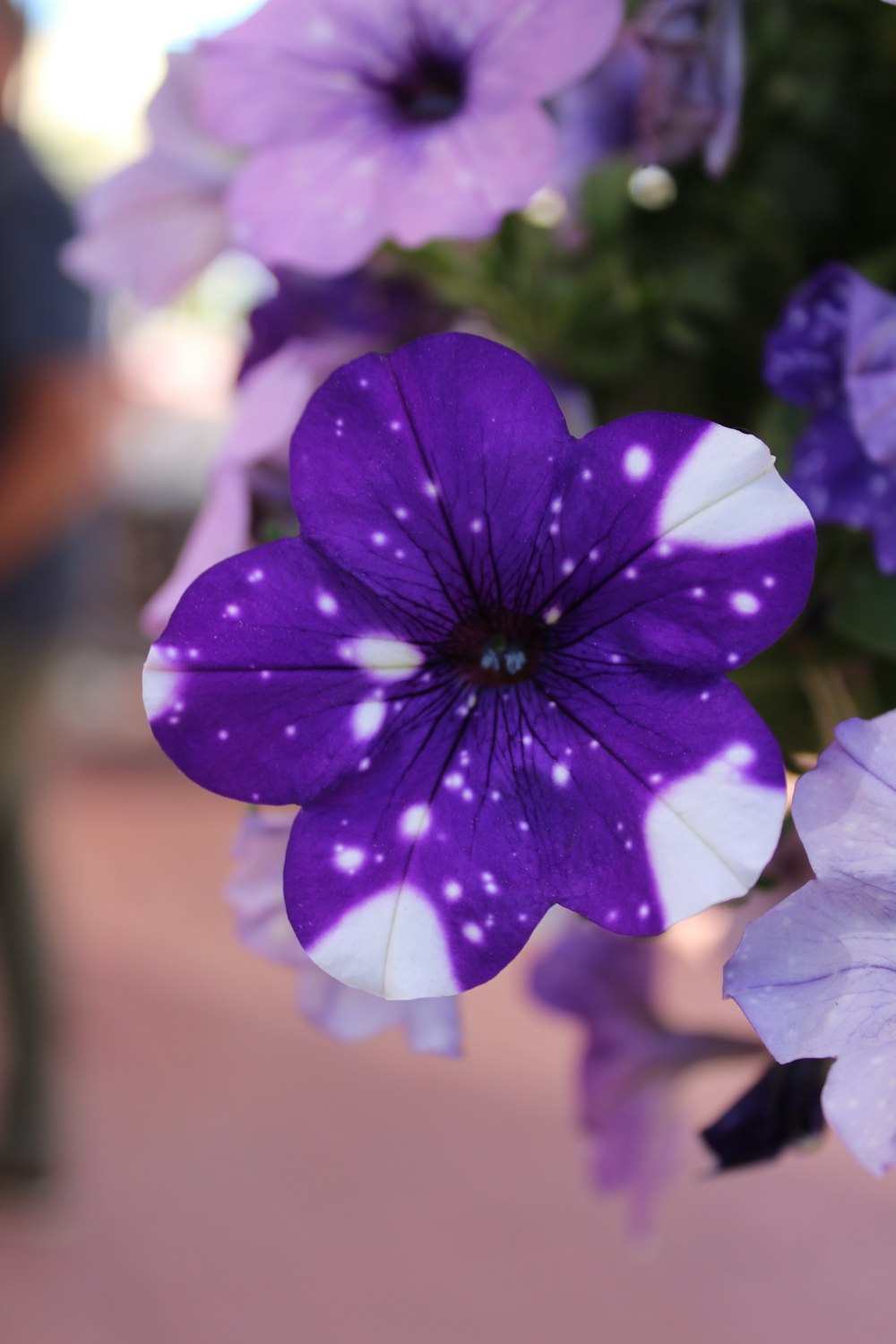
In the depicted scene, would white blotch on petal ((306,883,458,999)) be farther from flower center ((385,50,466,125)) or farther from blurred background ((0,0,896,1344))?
blurred background ((0,0,896,1344))

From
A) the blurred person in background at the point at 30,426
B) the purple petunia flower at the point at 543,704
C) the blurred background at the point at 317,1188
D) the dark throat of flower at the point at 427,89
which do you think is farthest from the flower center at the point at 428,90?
the blurred person in background at the point at 30,426

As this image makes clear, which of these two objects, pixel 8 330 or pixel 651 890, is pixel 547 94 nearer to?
pixel 651 890

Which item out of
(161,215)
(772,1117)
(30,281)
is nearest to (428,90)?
(161,215)

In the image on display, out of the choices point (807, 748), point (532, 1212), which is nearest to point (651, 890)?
point (807, 748)

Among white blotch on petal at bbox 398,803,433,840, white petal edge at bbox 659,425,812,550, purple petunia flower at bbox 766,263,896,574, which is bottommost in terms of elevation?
white blotch on petal at bbox 398,803,433,840

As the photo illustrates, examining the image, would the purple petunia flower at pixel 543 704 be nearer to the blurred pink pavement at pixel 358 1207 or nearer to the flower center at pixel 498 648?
the flower center at pixel 498 648

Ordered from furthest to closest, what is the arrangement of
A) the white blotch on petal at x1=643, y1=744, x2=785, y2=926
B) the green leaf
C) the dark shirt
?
the dark shirt, the green leaf, the white blotch on petal at x1=643, y1=744, x2=785, y2=926

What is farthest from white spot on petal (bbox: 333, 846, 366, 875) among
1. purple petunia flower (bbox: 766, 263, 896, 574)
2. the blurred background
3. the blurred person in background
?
the blurred person in background
